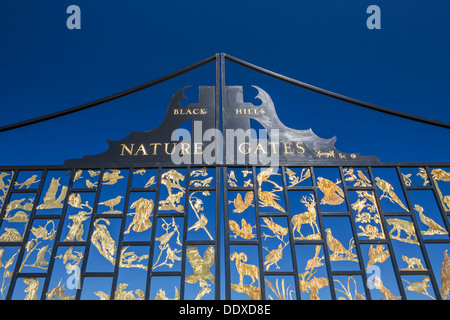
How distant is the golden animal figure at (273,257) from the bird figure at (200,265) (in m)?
0.76

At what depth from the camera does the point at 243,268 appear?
14.7ft

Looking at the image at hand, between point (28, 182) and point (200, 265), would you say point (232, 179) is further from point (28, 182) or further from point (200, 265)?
point (28, 182)

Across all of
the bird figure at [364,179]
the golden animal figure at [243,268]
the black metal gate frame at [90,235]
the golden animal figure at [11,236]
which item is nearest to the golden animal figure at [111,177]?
the black metal gate frame at [90,235]

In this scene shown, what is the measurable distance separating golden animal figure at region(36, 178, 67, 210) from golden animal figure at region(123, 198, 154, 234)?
1.17 m

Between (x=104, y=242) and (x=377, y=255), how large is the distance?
3.95 metres

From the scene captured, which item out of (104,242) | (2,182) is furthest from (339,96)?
(2,182)

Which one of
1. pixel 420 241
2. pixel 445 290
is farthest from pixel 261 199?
pixel 445 290

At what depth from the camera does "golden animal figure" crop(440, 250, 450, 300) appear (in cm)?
446

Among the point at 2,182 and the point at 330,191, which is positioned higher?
the point at 2,182

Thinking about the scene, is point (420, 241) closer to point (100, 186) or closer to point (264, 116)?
point (264, 116)

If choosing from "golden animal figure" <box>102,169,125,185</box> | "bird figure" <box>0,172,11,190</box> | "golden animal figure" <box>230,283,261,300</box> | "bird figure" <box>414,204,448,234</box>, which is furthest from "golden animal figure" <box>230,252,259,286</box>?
"bird figure" <box>0,172,11,190</box>
